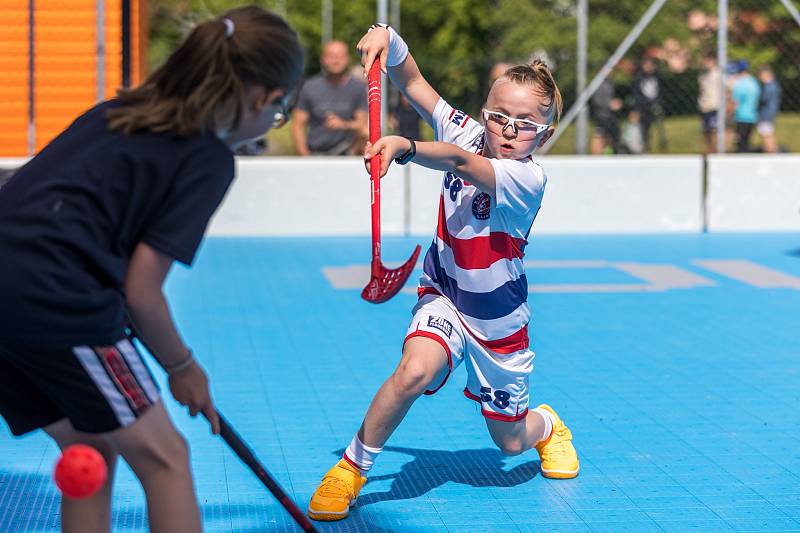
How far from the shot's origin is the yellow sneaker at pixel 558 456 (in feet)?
15.1

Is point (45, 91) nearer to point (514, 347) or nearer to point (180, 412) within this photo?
point (180, 412)

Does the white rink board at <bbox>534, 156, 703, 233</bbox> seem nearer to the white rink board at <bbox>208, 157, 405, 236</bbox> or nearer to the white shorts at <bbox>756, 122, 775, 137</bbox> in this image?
the white rink board at <bbox>208, 157, 405, 236</bbox>

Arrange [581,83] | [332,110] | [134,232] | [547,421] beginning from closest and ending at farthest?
[134,232], [547,421], [332,110], [581,83]

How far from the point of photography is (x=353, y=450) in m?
4.23

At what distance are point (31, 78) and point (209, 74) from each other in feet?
30.7

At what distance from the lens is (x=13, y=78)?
37.8 feet

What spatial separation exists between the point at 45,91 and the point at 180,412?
6.66 m

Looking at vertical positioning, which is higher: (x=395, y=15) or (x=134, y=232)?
(x=395, y=15)

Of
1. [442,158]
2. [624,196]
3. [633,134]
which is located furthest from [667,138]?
[442,158]

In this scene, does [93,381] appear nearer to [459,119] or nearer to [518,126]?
[518,126]

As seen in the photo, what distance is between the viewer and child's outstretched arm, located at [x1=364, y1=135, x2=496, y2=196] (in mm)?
3549

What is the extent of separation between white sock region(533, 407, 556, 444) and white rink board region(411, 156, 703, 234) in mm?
7681

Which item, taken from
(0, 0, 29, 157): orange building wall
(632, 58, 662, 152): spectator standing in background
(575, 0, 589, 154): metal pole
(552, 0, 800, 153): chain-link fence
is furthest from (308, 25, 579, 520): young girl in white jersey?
(632, 58, 662, 152): spectator standing in background

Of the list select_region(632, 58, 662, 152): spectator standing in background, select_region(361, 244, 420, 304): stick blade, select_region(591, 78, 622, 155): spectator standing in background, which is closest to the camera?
select_region(361, 244, 420, 304): stick blade
